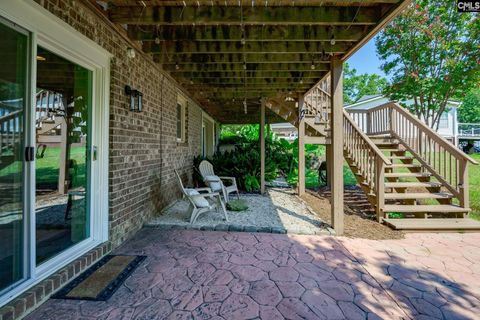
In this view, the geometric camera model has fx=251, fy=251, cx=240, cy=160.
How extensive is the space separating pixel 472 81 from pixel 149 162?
431 inches

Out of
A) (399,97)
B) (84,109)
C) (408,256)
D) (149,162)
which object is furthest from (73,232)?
(399,97)

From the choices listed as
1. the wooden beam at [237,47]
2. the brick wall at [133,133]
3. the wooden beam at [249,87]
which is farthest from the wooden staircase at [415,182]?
the brick wall at [133,133]

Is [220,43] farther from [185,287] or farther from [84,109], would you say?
[185,287]

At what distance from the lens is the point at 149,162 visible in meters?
4.25

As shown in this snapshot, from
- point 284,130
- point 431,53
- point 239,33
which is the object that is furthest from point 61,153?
point 284,130

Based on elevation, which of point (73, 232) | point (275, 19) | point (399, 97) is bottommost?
point (73, 232)

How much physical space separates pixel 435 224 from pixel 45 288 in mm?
5473

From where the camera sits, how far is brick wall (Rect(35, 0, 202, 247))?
2.86 meters

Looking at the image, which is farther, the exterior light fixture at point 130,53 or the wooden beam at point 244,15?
the exterior light fixture at point 130,53

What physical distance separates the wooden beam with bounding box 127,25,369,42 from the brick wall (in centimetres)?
43

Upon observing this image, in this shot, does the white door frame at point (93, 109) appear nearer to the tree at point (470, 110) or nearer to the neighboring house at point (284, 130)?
the neighboring house at point (284, 130)

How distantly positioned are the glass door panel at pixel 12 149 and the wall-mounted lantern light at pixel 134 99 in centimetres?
144

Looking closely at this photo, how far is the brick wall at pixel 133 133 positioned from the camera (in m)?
2.86

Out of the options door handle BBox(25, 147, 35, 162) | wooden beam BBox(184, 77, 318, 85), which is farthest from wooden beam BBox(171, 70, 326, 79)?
door handle BBox(25, 147, 35, 162)
